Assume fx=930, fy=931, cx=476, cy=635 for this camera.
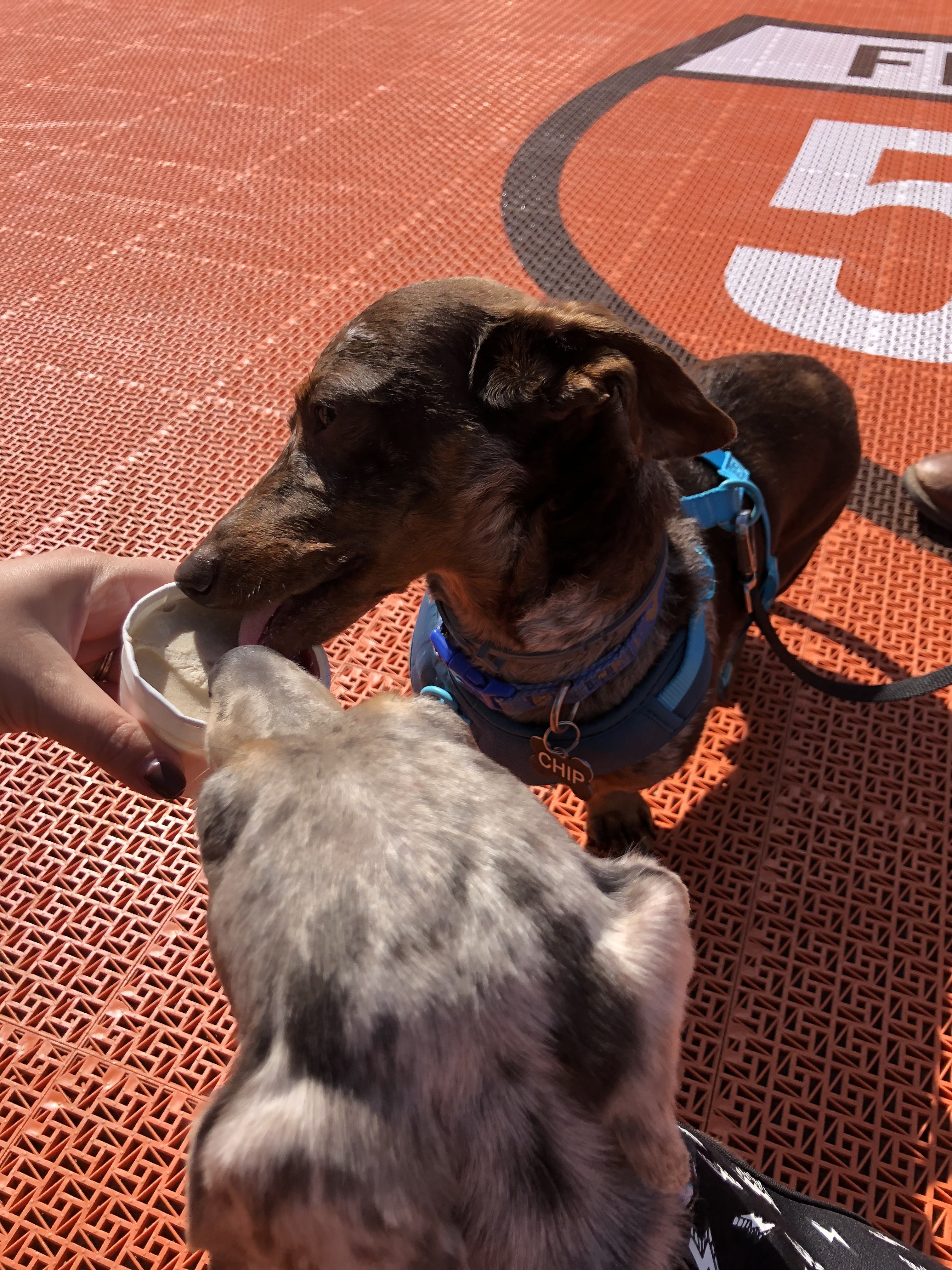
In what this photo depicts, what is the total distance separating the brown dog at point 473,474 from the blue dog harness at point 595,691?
84 millimetres

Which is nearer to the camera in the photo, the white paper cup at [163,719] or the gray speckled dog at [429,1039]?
the gray speckled dog at [429,1039]

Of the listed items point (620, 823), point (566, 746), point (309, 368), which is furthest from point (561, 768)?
point (309, 368)

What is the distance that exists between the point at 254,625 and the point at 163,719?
1.36 feet

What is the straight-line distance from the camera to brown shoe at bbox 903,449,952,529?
3705 millimetres

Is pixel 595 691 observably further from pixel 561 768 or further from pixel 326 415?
pixel 326 415

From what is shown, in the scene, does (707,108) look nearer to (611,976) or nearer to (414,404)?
(414,404)

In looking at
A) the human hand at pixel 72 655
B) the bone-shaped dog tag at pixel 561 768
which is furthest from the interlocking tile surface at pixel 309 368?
the human hand at pixel 72 655

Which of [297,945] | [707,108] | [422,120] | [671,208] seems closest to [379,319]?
[297,945]

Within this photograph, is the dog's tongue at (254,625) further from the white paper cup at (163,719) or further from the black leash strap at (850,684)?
the black leash strap at (850,684)

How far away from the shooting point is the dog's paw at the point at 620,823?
9.12 feet

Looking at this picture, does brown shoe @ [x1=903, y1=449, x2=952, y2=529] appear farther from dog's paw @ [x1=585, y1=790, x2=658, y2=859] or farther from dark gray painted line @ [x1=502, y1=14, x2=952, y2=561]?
dog's paw @ [x1=585, y1=790, x2=658, y2=859]

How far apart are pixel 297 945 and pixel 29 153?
697 cm

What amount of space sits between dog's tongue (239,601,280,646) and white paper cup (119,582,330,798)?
221 millimetres

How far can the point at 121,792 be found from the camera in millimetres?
2912
